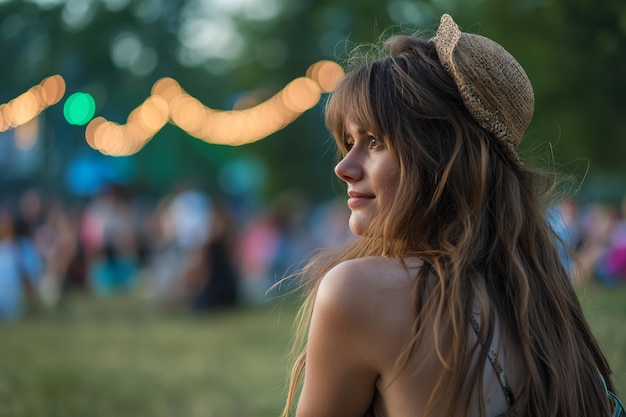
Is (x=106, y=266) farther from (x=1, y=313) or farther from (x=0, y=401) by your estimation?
(x=0, y=401)

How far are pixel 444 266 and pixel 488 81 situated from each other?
463 millimetres

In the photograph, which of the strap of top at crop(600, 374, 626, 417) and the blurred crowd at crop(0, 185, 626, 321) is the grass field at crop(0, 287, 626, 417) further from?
the strap of top at crop(600, 374, 626, 417)

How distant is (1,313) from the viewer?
31.6ft

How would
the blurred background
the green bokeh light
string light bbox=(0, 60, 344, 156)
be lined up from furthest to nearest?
1. string light bbox=(0, 60, 344, 156)
2. the green bokeh light
3. the blurred background

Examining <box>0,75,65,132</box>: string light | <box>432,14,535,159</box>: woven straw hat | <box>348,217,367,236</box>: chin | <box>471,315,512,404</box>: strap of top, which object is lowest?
<box>471,315,512,404</box>: strap of top

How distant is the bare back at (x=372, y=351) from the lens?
1.60 metres

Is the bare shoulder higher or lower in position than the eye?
lower

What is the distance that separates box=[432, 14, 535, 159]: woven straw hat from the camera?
181 centimetres

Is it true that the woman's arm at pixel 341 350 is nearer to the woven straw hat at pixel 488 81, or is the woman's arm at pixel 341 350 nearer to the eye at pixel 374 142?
the eye at pixel 374 142

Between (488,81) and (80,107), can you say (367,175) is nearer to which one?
(488,81)

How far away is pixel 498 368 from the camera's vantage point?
1640mm

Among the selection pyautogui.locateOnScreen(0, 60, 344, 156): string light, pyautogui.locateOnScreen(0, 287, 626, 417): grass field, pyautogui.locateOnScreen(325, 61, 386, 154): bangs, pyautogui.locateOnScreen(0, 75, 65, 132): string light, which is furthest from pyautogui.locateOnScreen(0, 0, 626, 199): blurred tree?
pyautogui.locateOnScreen(325, 61, 386, 154): bangs

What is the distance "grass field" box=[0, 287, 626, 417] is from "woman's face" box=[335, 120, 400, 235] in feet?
3.49

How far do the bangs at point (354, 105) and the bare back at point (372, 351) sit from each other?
1.22 ft
